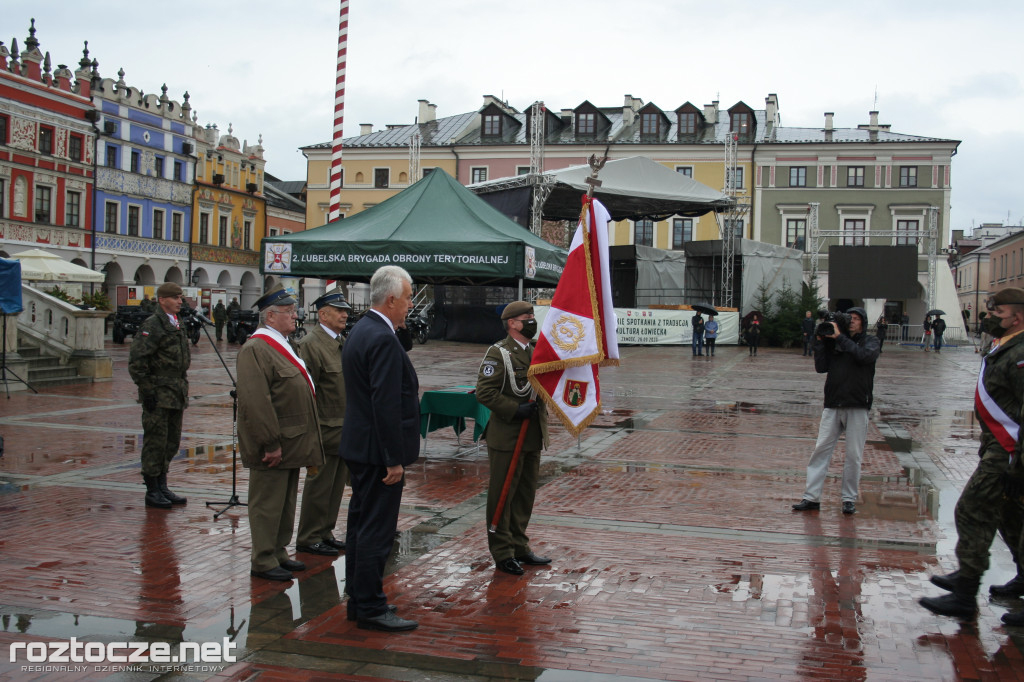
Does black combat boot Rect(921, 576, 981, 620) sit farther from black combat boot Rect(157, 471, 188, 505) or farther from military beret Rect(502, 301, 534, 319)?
black combat boot Rect(157, 471, 188, 505)

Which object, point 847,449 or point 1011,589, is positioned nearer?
point 1011,589

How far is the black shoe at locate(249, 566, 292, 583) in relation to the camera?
5.50 meters

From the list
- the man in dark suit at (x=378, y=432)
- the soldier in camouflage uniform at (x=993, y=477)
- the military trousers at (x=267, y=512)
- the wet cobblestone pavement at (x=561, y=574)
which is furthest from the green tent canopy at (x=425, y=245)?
the soldier in camouflage uniform at (x=993, y=477)

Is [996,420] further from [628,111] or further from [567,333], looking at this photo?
[628,111]

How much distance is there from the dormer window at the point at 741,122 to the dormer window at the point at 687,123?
2476mm

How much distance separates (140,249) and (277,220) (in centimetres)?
1628

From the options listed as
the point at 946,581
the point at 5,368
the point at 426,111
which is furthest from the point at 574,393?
the point at 426,111

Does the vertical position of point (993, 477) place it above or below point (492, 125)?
below

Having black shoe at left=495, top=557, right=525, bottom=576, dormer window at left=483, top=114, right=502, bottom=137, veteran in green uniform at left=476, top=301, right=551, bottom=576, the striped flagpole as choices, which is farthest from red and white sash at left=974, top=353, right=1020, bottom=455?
dormer window at left=483, top=114, right=502, bottom=137

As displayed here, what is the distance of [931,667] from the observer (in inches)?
171

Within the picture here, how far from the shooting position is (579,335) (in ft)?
20.6

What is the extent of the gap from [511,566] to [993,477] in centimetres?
293

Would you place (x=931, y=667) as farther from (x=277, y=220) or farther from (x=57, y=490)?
(x=277, y=220)

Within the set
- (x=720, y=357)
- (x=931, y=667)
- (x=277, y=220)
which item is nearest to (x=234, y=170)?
(x=277, y=220)
